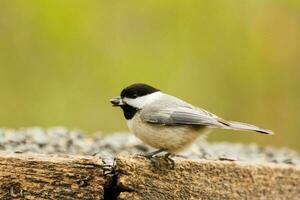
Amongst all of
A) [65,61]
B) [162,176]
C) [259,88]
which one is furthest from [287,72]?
[162,176]

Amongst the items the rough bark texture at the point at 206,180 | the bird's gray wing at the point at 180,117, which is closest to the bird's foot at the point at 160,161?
the rough bark texture at the point at 206,180

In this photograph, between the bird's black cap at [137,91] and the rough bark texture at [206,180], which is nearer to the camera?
the rough bark texture at [206,180]

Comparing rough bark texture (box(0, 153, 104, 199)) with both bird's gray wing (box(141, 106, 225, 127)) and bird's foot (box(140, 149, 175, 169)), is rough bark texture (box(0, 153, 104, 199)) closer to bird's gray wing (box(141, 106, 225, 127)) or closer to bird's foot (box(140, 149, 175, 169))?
bird's foot (box(140, 149, 175, 169))

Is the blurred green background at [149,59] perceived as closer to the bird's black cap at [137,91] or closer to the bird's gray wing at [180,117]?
the bird's black cap at [137,91]

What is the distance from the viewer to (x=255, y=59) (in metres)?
7.17

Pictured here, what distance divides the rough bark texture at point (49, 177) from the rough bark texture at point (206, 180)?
114 mm

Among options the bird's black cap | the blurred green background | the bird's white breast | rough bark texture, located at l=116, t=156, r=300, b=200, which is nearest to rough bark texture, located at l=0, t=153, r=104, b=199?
rough bark texture, located at l=116, t=156, r=300, b=200

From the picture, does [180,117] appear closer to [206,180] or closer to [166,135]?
[166,135]

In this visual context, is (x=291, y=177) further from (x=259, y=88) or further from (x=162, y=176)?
(x=259, y=88)

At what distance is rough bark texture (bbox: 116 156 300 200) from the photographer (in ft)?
10.3

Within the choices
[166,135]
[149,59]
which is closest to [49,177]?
[166,135]

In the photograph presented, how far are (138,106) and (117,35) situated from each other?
3440mm

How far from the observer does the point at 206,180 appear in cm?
340

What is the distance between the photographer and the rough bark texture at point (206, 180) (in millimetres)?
3152
